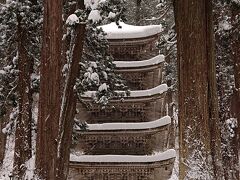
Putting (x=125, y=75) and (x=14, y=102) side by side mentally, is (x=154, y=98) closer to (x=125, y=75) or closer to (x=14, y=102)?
(x=125, y=75)

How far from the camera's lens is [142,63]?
13.1m

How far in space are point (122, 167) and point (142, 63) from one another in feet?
10.1

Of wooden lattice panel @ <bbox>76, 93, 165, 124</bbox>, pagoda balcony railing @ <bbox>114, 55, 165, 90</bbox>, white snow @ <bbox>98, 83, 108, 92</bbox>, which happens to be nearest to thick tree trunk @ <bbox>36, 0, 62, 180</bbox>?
white snow @ <bbox>98, 83, 108, 92</bbox>

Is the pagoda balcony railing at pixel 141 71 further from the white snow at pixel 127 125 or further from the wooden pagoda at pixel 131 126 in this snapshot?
the white snow at pixel 127 125

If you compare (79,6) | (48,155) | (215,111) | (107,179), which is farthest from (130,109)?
(215,111)

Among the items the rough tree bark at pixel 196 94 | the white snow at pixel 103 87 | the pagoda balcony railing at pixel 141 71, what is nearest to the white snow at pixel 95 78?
the white snow at pixel 103 87

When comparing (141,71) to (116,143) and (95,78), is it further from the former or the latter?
(95,78)

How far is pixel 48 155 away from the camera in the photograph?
7.34 metres

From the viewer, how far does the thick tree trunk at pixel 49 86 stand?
7.26m

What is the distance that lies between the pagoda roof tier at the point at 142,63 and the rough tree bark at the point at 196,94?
7.12 meters

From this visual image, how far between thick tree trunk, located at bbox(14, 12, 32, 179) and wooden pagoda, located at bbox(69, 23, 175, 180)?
1.36 metres

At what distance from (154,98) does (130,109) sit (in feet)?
2.99

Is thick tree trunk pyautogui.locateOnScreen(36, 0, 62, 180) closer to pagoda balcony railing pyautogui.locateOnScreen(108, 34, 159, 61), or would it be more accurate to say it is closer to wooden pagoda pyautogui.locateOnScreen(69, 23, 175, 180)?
wooden pagoda pyautogui.locateOnScreen(69, 23, 175, 180)

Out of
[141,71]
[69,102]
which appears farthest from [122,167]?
[69,102]
